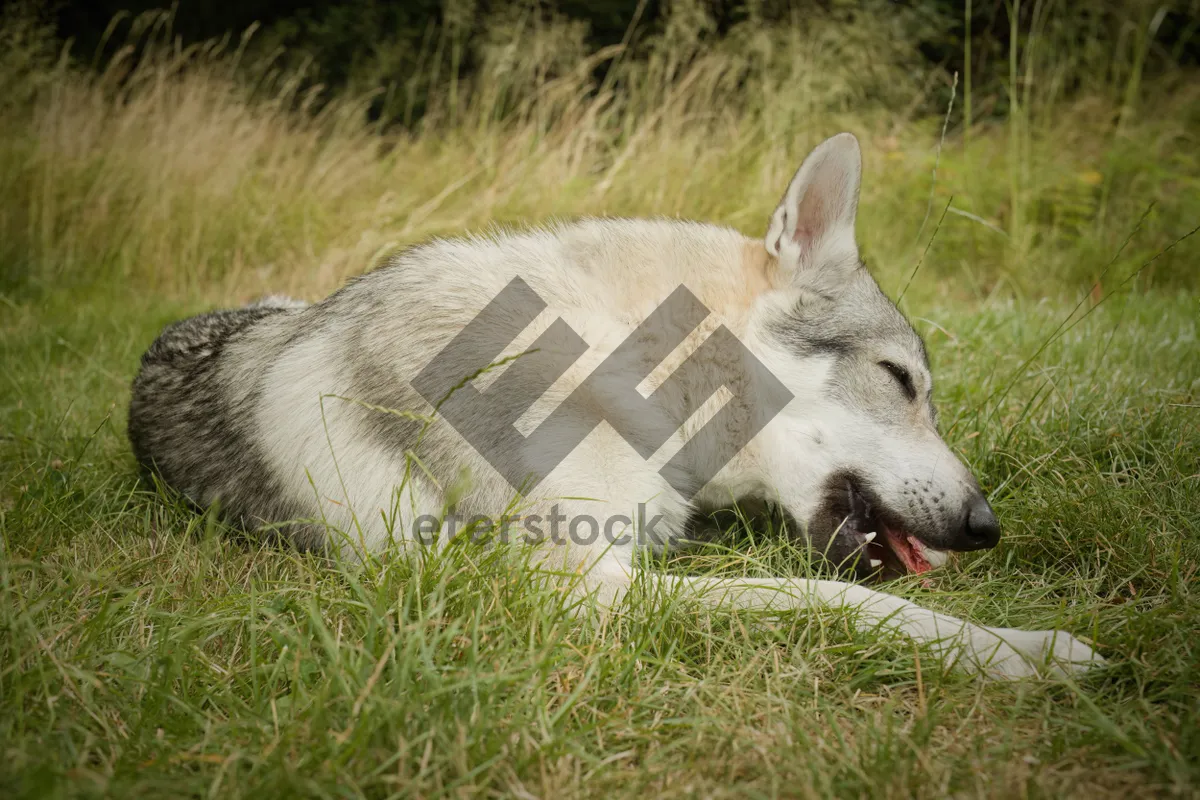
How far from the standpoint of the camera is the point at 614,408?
204 cm

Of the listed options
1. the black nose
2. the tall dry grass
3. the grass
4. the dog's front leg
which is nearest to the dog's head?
the black nose

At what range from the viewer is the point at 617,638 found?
1.67 metres

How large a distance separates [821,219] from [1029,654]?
1.32 meters

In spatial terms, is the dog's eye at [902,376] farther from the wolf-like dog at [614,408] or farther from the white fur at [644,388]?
the white fur at [644,388]

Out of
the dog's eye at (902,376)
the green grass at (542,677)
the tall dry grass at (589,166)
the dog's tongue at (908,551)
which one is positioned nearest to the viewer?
the green grass at (542,677)

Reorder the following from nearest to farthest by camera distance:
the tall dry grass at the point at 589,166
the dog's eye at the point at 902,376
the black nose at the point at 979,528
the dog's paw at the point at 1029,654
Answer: the dog's paw at the point at 1029,654
the black nose at the point at 979,528
the dog's eye at the point at 902,376
the tall dry grass at the point at 589,166

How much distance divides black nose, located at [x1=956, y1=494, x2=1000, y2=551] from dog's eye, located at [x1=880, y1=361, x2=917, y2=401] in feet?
1.23

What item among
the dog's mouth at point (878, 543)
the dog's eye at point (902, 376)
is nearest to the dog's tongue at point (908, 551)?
the dog's mouth at point (878, 543)

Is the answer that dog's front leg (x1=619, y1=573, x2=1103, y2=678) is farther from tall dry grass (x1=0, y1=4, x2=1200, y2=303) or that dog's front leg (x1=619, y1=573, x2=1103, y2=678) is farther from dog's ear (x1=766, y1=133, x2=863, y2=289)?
tall dry grass (x1=0, y1=4, x2=1200, y2=303)

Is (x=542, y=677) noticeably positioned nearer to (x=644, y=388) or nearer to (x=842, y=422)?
(x=644, y=388)

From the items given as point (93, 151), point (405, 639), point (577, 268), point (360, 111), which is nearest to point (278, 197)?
point (93, 151)

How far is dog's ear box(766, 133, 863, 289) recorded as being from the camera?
7.22ft

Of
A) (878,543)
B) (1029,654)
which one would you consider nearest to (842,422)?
(878,543)

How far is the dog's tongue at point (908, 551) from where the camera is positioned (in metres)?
2.18
